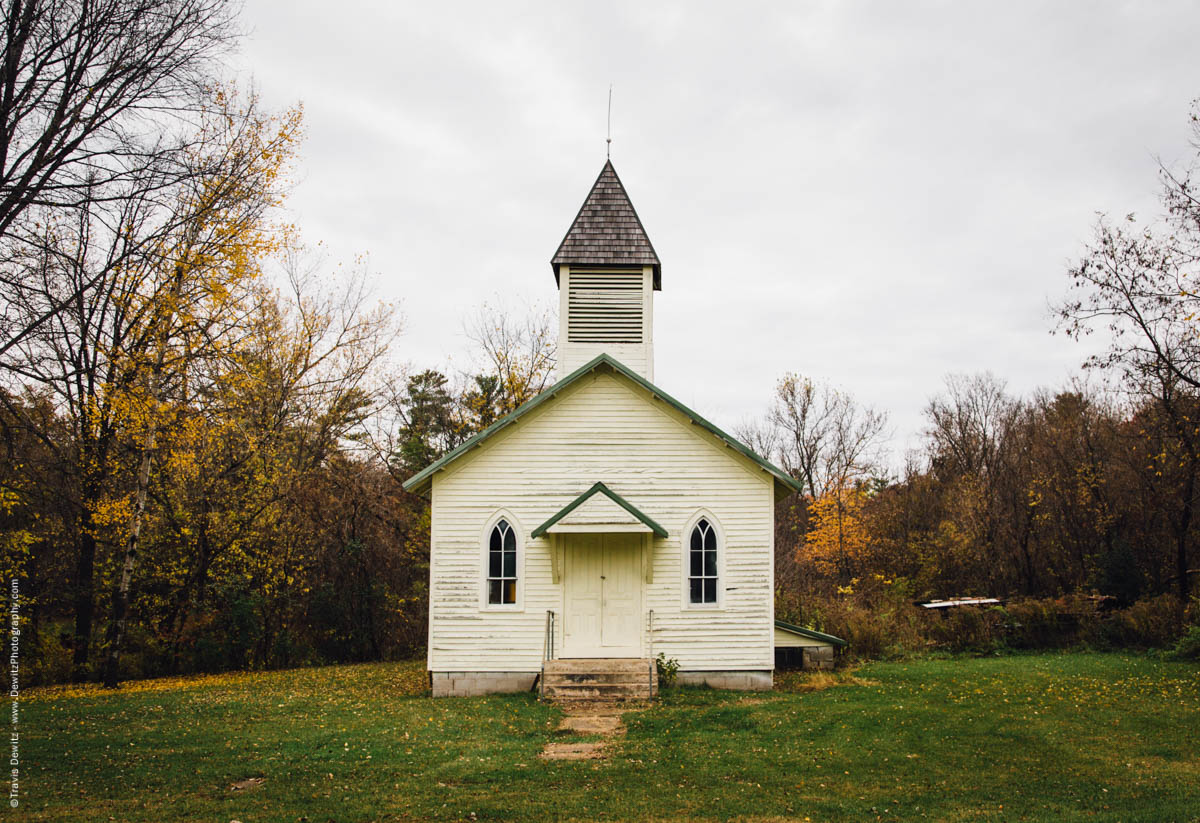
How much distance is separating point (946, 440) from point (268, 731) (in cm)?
4017

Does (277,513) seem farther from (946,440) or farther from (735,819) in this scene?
(946,440)

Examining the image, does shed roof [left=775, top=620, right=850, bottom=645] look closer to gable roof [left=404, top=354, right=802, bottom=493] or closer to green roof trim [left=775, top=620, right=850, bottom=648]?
green roof trim [left=775, top=620, right=850, bottom=648]

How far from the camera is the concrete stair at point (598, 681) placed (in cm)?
1549

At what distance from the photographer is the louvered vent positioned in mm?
A: 19266

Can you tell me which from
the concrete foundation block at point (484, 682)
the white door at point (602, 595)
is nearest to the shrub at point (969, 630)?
the white door at point (602, 595)

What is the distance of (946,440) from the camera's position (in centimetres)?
4588

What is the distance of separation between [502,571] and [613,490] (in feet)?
8.55

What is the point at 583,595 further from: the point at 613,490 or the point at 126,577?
the point at 126,577

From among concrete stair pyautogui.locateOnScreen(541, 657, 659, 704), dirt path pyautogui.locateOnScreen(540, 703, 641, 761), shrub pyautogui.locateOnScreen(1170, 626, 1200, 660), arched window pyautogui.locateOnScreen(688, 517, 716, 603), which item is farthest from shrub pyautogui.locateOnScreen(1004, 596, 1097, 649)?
dirt path pyautogui.locateOnScreen(540, 703, 641, 761)

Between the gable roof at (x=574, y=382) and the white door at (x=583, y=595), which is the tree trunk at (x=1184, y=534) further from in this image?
the white door at (x=583, y=595)

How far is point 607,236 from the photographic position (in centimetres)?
1975

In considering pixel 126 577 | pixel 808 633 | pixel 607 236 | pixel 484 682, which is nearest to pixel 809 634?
pixel 808 633

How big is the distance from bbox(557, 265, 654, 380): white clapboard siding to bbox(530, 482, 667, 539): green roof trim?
313 centimetres

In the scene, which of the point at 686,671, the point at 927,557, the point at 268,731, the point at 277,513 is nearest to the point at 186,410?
the point at 277,513
